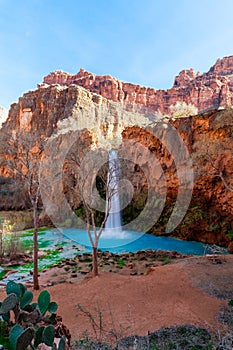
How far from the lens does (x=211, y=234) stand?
44.9 feet

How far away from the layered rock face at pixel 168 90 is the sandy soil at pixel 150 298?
1617 inches

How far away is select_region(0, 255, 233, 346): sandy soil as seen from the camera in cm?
410

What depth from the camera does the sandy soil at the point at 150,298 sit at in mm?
4102

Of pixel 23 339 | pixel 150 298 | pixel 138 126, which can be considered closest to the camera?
pixel 23 339

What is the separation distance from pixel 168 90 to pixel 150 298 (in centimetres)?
5002

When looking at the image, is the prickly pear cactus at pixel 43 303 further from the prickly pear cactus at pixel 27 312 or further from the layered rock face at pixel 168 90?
the layered rock face at pixel 168 90

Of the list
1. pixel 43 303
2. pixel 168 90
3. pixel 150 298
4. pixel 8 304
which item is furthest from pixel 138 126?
pixel 168 90

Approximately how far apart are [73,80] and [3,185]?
111 ft

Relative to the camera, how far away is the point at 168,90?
4944cm

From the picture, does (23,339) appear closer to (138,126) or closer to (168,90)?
(138,126)

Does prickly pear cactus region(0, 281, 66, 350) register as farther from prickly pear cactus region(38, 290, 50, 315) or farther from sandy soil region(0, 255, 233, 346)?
sandy soil region(0, 255, 233, 346)

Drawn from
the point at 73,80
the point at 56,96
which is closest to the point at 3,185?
the point at 56,96

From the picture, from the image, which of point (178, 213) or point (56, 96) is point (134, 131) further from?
point (56, 96)

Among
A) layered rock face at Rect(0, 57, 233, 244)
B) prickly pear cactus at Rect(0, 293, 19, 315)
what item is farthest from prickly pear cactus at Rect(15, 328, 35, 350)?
layered rock face at Rect(0, 57, 233, 244)
